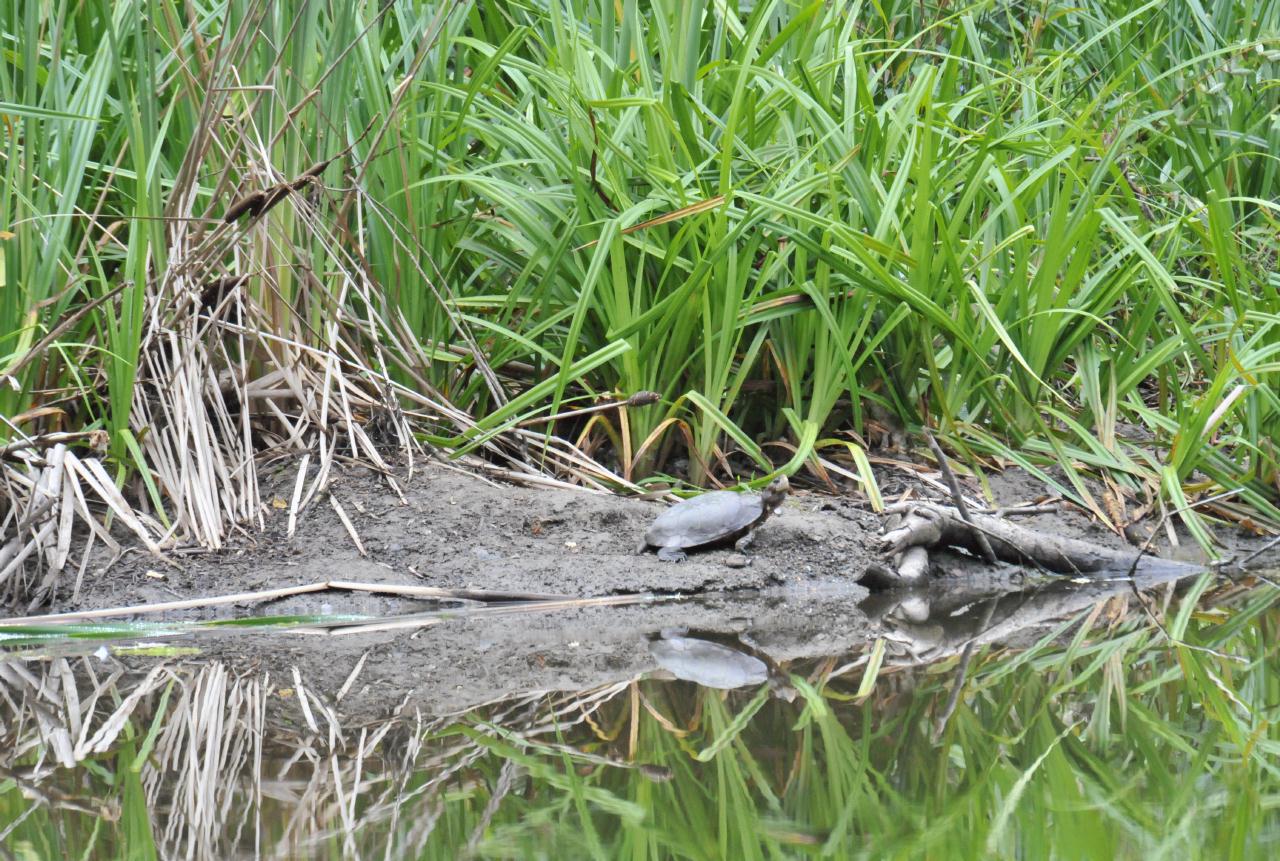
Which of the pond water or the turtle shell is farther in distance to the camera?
the turtle shell

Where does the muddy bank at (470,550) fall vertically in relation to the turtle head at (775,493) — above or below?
below

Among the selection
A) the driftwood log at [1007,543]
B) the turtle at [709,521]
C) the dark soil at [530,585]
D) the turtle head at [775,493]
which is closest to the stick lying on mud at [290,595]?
the dark soil at [530,585]

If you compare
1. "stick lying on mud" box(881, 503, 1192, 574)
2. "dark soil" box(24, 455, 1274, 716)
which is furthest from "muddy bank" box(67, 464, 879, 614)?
"stick lying on mud" box(881, 503, 1192, 574)

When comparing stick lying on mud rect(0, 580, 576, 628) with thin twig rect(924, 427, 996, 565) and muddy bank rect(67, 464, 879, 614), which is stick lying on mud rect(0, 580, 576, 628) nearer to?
muddy bank rect(67, 464, 879, 614)

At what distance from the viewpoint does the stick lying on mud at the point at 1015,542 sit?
273 centimetres

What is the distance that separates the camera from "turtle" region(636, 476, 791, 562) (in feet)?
8.57

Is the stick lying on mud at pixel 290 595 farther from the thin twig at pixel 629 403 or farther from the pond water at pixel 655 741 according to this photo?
the thin twig at pixel 629 403

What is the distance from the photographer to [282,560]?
8.41 ft

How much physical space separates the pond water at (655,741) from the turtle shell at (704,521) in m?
0.31

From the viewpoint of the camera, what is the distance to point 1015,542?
2791 mm

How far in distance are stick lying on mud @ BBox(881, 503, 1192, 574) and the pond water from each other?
413mm

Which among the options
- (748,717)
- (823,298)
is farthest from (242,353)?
(748,717)

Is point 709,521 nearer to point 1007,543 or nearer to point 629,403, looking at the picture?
A: point 629,403

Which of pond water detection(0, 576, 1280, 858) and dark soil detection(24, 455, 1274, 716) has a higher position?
pond water detection(0, 576, 1280, 858)
